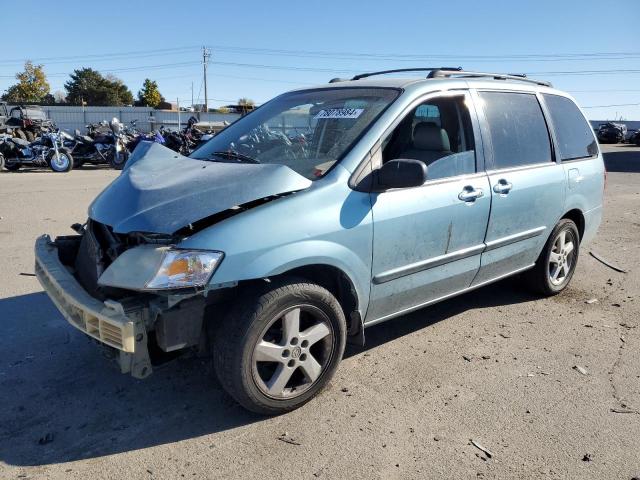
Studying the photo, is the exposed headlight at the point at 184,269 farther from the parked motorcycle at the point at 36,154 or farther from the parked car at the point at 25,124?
the parked car at the point at 25,124

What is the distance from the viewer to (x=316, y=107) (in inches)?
149

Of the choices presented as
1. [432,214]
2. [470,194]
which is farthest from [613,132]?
[432,214]

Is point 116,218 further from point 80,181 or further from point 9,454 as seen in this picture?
point 80,181

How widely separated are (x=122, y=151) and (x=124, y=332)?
51.3 ft

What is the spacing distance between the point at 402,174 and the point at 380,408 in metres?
1.37

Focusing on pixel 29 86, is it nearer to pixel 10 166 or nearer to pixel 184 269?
pixel 10 166

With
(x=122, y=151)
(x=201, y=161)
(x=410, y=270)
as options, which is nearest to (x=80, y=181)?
(x=122, y=151)

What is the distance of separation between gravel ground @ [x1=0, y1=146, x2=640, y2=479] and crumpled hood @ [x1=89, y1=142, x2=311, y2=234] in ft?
3.62

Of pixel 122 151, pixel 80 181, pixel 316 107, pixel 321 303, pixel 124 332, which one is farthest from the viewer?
pixel 122 151

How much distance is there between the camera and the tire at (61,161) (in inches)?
600

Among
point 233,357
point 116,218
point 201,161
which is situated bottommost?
point 233,357

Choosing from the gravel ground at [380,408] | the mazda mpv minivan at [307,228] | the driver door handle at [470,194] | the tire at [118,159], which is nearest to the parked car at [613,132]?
the tire at [118,159]

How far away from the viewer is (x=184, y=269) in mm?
2529

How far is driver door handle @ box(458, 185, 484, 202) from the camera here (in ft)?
11.8
